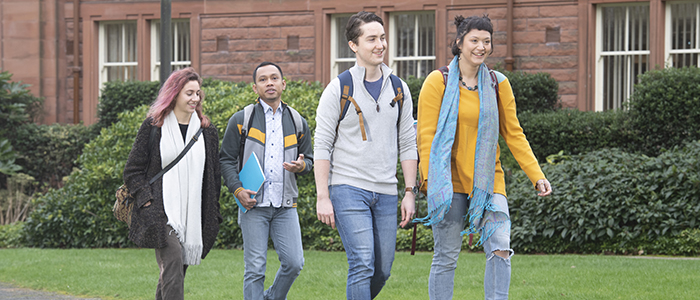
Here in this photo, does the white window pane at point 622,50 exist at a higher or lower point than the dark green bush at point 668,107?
higher

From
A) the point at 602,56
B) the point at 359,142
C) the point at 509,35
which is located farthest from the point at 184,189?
the point at 602,56

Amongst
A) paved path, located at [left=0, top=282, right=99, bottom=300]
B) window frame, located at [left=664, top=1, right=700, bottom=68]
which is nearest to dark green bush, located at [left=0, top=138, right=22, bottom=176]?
paved path, located at [left=0, top=282, right=99, bottom=300]

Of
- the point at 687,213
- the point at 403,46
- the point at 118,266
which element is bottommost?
the point at 118,266

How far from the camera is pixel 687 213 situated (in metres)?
9.86

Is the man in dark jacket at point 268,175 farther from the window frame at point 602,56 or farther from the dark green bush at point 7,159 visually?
the dark green bush at point 7,159

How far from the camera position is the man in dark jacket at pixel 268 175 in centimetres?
559

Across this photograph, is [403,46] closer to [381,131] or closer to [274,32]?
[274,32]

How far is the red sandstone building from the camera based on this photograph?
15.3 metres

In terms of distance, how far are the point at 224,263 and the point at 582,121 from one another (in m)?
6.73

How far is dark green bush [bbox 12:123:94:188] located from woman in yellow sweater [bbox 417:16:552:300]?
550 inches

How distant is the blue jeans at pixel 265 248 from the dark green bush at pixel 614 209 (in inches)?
206

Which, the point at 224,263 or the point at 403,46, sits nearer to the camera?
the point at 224,263

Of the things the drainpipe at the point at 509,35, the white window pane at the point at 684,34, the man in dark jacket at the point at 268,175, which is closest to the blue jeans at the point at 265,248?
the man in dark jacket at the point at 268,175

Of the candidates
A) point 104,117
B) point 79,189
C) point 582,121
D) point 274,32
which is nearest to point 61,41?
point 104,117
